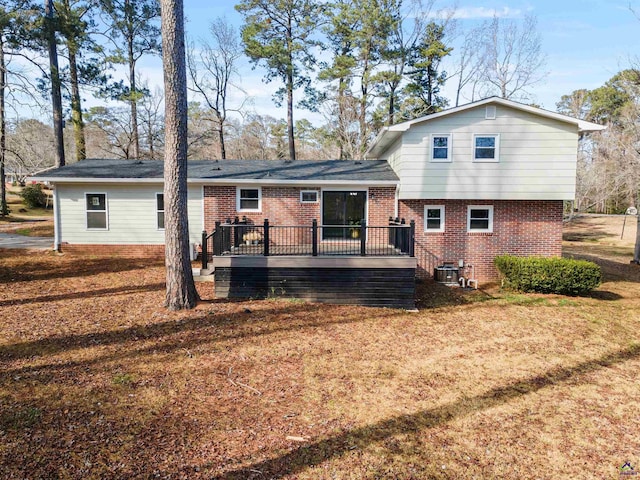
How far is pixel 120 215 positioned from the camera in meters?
13.0

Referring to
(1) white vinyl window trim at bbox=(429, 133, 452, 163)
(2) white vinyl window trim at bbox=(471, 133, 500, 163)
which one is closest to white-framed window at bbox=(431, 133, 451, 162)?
(1) white vinyl window trim at bbox=(429, 133, 452, 163)

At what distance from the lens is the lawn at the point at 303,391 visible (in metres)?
3.65

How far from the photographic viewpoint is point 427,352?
21.4 feet

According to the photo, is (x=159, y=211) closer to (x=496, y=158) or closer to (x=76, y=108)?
(x=76, y=108)

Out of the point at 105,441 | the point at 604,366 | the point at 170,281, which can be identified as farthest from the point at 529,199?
the point at 105,441

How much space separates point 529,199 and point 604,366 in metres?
6.56

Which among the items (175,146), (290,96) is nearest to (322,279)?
(175,146)

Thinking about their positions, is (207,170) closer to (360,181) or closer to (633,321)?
(360,181)

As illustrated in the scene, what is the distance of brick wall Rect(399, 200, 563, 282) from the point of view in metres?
12.2

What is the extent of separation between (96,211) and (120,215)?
Answer: 832mm

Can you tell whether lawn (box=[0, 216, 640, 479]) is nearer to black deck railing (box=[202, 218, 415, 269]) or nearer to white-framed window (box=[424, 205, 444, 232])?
black deck railing (box=[202, 218, 415, 269])

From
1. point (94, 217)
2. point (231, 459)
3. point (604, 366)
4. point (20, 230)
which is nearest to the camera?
point (231, 459)

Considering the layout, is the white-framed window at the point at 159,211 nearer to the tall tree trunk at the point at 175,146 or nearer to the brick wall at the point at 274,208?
the brick wall at the point at 274,208

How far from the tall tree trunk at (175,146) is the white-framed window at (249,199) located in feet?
17.5
